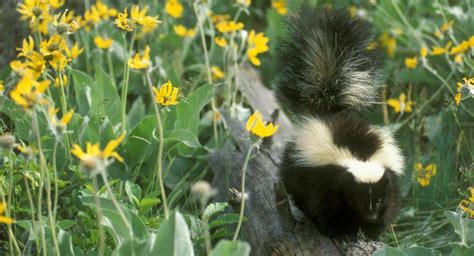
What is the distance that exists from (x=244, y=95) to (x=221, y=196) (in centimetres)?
112

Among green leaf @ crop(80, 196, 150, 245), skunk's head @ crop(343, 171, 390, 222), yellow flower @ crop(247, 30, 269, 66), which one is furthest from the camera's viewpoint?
yellow flower @ crop(247, 30, 269, 66)

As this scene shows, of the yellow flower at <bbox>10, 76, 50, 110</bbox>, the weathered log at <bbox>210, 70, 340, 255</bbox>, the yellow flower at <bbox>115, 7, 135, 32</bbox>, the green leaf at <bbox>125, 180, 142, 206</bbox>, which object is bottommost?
the weathered log at <bbox>210, 70, 340, 255</bbox>

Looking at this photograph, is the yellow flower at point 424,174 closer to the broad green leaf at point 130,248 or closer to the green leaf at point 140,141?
the green leaf at point 140,141

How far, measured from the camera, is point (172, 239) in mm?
2758

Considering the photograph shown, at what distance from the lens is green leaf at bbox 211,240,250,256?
2.62 m

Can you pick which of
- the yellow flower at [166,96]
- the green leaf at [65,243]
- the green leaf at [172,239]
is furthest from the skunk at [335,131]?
the green leaf at [65,243]

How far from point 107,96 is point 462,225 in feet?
7.43

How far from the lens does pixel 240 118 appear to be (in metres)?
5.07

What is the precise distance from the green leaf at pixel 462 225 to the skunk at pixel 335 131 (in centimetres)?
40

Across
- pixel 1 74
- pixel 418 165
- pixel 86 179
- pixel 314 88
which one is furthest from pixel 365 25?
pixel 1 74

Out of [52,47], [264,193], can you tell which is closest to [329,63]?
[264,193]

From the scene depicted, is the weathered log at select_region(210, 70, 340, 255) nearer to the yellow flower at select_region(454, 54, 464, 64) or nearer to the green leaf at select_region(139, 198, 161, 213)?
the green leaf at select_region(139, 198, 161, 213)

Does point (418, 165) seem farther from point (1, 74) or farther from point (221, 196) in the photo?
point (1, 74)

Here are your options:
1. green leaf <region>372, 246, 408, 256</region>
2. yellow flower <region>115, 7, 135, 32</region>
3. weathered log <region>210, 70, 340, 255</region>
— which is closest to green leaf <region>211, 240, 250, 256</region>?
green leaf <region>372, 246, 408, 256</region>
